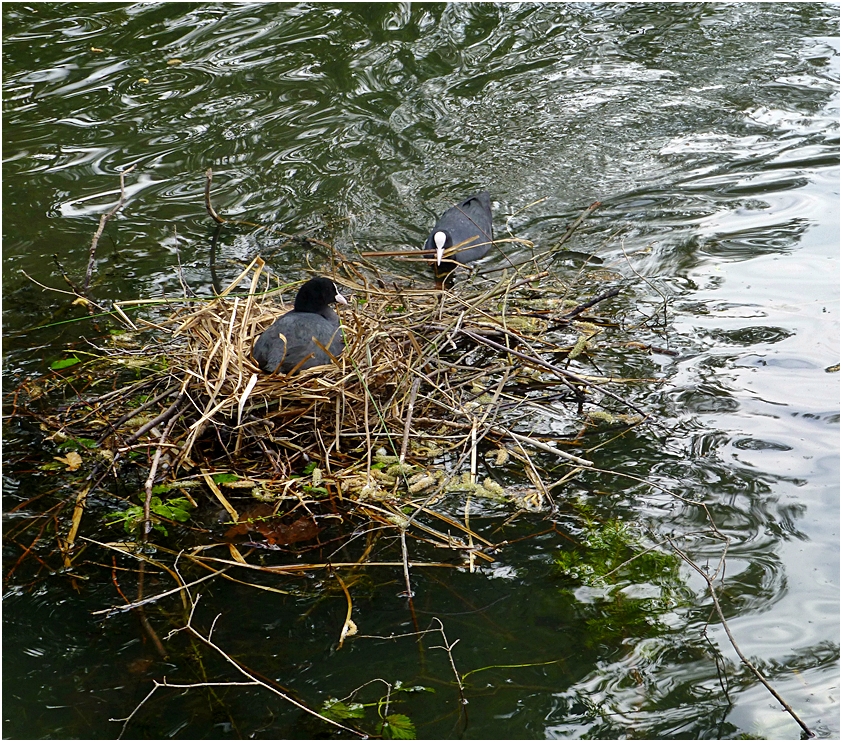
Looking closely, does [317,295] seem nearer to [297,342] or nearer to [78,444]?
[297,342]

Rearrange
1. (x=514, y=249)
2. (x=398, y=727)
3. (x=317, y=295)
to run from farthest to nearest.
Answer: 1. (x=514, y=249)
2. (x=317, y=295)
3. (x=398, y=727)

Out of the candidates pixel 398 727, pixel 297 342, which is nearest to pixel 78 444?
pixel 297 342

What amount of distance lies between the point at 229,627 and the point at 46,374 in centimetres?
219

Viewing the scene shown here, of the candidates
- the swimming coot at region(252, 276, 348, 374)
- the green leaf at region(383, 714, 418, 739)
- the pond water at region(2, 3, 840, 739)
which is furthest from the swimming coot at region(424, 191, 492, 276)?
the green leaf at region(383, 714, 418, 739)

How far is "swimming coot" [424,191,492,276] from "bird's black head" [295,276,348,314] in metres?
1.69

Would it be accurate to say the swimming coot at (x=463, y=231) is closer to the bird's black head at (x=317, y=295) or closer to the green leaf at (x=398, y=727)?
the bird's black head at (x=317, y=295)

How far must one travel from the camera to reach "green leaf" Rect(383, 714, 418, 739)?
285cm

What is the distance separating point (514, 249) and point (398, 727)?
4230 millimetres

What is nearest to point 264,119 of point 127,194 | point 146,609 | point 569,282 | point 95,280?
point 127,194

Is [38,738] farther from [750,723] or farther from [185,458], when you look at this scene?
[750,723]

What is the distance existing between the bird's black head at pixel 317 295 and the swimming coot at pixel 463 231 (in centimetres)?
169

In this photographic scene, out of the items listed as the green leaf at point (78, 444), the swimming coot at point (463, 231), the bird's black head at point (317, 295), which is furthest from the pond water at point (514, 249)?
the bird's black head at point (317, 295)

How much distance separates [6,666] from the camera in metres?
3.17

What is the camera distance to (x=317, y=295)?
4277mm
